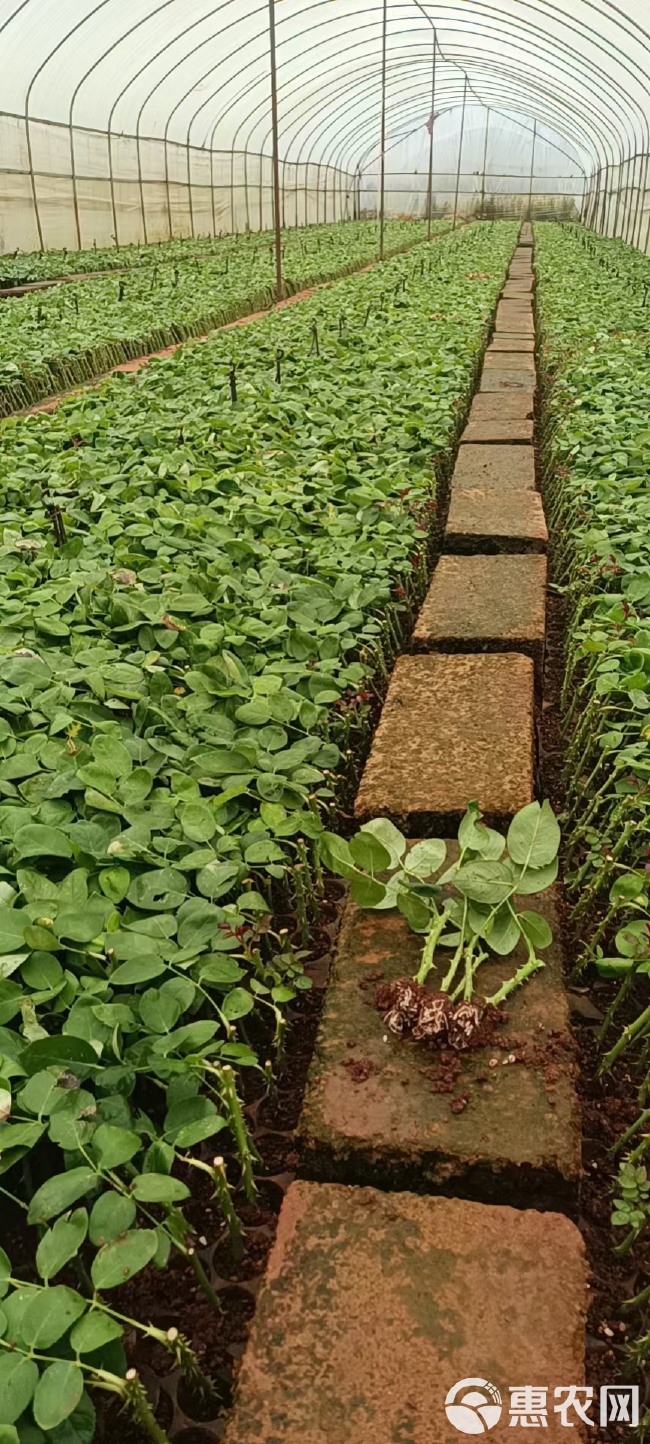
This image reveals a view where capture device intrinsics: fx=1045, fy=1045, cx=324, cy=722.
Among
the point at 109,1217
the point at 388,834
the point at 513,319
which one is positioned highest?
the point at 513,319

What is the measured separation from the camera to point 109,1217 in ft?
4.55

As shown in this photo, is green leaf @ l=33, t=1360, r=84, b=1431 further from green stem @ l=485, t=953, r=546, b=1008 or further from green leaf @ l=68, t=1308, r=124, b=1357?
green stem @ l=485, t=953, r=546, b=1008

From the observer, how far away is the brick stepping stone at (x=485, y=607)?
3.11m

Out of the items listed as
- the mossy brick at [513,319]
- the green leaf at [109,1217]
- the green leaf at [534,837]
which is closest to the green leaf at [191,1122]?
the green leaf at [109,1217]

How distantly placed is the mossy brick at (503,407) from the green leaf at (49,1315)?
5086 mm

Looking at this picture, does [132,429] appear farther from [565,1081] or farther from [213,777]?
[565,1081]

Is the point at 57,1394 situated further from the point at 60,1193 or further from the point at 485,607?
the point at 485,607

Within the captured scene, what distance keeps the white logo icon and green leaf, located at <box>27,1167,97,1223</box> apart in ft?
1.76

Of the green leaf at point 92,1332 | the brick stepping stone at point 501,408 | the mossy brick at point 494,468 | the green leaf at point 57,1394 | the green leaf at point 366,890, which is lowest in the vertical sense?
the green leaf at point 57,1394

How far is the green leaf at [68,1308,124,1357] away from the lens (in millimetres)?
1240

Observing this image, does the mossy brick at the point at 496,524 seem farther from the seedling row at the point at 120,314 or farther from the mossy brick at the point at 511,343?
the mossy brick at the point at 511,343

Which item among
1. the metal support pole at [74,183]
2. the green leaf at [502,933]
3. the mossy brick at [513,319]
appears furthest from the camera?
the metal support pole at [74,183]

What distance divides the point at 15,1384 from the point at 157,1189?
0.27 m

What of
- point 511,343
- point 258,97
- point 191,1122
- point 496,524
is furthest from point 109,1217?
point 258,97
